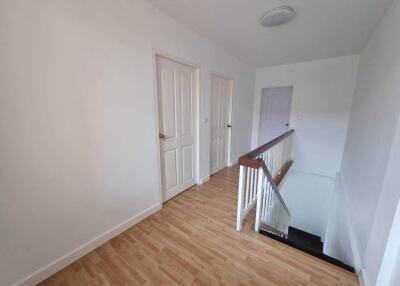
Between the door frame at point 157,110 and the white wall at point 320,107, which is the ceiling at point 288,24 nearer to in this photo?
the white wall at point 320,107

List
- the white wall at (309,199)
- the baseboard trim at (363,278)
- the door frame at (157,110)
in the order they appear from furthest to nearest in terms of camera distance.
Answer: the white wall at (309,199)
the door frame at (157,110)
the baseboard trim at (363,278)

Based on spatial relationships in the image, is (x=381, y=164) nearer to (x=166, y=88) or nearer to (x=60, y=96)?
(x=166, y=88)

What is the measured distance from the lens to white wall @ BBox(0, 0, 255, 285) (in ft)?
3.46

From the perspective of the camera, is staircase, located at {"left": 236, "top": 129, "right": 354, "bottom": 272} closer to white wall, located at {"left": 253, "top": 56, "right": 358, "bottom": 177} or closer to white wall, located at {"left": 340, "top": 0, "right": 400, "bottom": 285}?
white wall, located at {"left": 340, "top": 0, "right": 400, "bottom": 285}

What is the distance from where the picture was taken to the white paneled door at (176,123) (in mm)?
2082

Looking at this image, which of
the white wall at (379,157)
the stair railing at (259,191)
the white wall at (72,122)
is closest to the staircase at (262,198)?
the stair railing at (259,191)

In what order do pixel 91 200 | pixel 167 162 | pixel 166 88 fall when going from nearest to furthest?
pixel 91 200 < pixel 166 88 < pixel 167 162

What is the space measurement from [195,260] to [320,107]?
3.82 m

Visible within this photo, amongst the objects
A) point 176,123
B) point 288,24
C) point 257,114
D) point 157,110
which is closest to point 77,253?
point 157,110

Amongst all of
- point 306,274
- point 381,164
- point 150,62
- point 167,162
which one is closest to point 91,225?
point 167,162

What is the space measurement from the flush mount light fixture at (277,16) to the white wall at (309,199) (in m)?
3.18

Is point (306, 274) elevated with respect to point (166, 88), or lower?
lower

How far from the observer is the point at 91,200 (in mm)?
1481

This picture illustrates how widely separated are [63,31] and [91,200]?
1.39 metres
